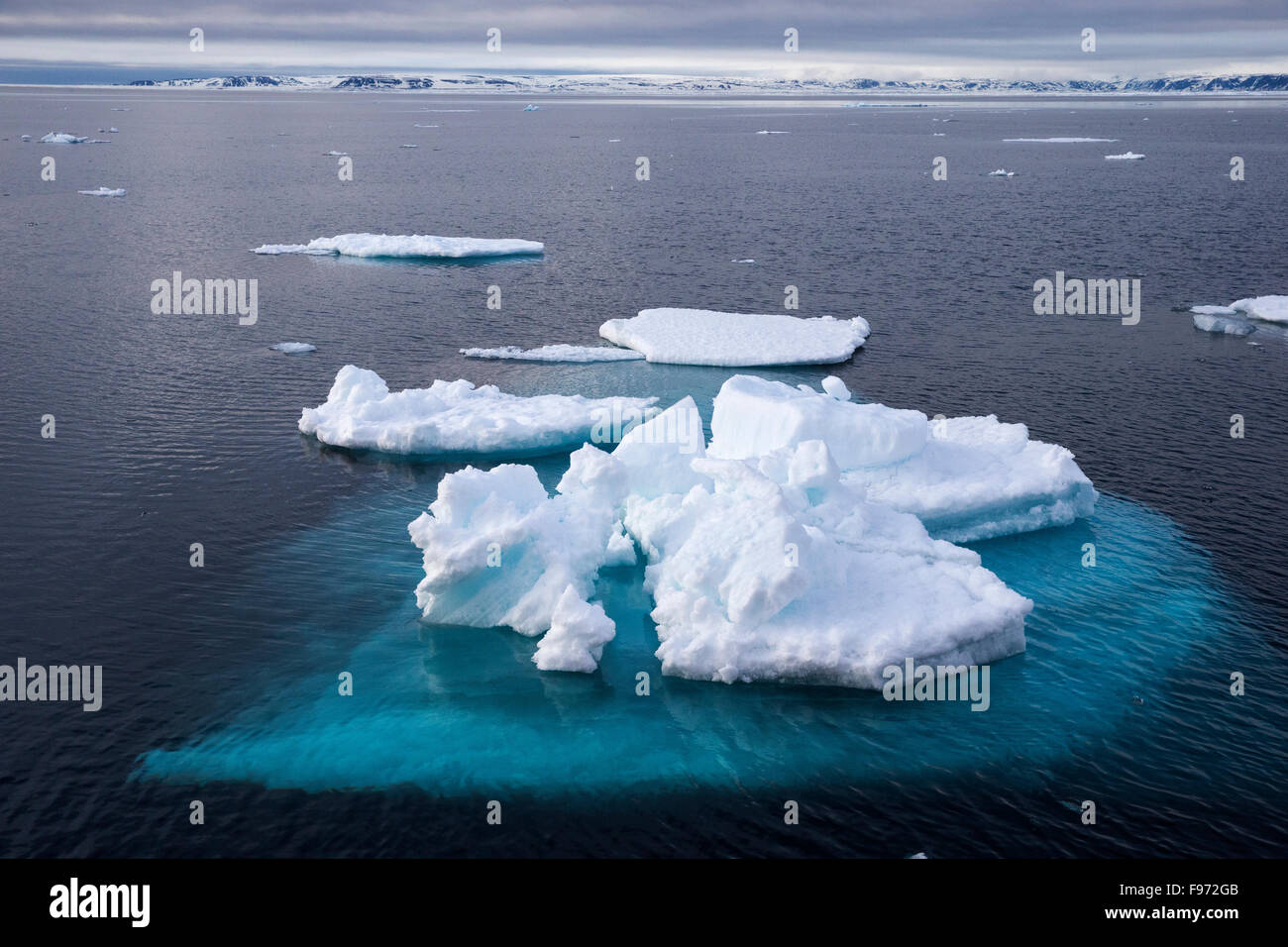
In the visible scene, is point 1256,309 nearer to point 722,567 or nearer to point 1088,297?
point 1088,297

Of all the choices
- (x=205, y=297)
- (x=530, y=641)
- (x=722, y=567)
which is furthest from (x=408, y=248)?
(x=722, y=567)

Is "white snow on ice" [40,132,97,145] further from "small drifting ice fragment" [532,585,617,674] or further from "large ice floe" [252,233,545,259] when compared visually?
"small drifting ice fragment" [532,585,617,674]

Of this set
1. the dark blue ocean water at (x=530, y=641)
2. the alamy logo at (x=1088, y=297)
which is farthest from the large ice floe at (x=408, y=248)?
the alamy logo at (x=1088, y=297)
